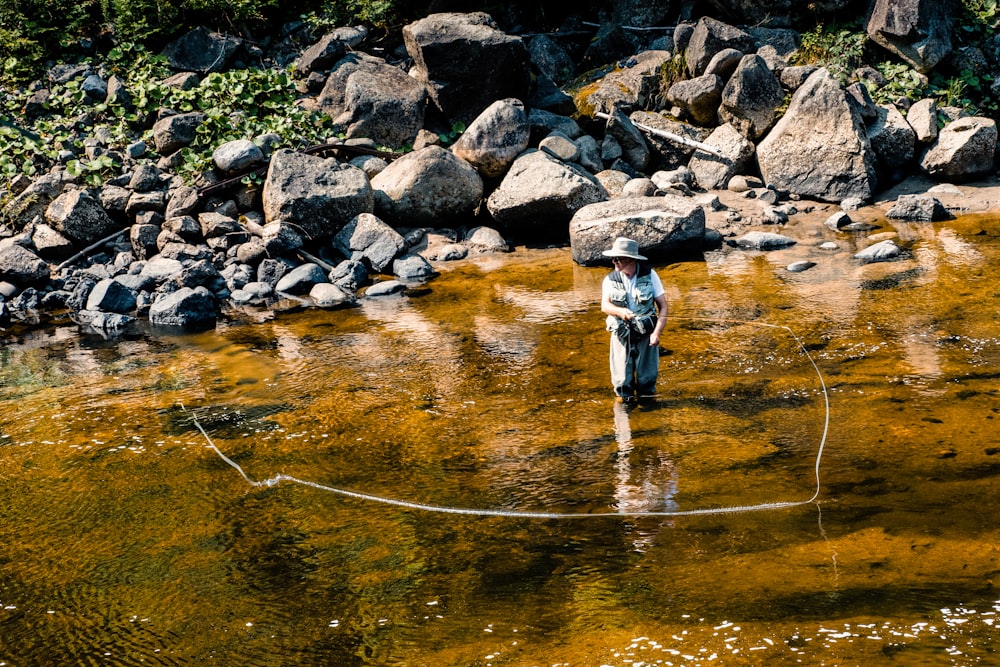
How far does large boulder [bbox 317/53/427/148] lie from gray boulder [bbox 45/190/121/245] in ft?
15.1

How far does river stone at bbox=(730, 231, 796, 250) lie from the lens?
1323cm

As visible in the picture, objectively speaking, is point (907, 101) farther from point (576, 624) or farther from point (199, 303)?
point (576, 624)

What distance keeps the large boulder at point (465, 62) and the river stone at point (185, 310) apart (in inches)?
270

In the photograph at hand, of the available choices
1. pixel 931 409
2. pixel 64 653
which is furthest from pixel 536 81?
pixel 64 653

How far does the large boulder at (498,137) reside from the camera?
15.1 m

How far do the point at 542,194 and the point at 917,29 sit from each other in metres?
8.51

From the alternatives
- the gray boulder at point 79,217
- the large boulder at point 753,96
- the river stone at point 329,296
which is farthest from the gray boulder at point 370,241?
the large boulder at point 753,96

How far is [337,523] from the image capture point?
5.79m

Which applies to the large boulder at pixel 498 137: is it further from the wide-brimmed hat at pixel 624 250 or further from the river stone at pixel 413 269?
the wide-brimmed hat at pixel 624 250

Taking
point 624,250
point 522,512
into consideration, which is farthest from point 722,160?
point 522,512

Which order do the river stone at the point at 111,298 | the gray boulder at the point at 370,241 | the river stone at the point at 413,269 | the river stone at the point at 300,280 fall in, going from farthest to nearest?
the gray boulder at the point at 370,241
the river stone at the point at 413,269
the river stone at the point at 300,280
the river stone at the point at 111,298

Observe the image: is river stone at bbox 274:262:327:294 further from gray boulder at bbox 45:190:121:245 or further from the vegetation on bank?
gray boulder at bbox 45:190:121:245

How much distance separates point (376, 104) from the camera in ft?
54.5

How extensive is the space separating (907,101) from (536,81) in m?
6.98
